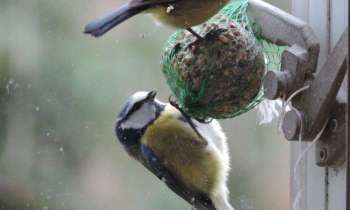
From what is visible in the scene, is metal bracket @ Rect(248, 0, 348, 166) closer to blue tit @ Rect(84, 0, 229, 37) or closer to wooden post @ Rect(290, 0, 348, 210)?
wooden post @ Rect(290, 0, 348, 210)

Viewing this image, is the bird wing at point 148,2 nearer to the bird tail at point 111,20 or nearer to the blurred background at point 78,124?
the bird tail at point 111,20

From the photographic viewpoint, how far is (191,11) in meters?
1.16

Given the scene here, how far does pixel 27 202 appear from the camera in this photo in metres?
1.48

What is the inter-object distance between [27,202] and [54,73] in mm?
270

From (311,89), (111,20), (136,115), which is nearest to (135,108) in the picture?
(136,115)

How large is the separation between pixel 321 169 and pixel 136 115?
38 centimetres

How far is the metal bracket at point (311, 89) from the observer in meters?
1.01

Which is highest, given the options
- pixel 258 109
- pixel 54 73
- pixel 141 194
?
pixel 54 73

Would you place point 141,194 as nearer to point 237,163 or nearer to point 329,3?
point 237,163

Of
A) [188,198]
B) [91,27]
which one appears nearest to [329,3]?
[91,27]

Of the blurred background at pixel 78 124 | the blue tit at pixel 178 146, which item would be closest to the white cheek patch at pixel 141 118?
the blue tit at pixel 178 146

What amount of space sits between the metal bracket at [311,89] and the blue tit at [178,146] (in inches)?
10.7

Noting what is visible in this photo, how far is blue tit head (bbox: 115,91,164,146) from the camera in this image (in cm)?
131

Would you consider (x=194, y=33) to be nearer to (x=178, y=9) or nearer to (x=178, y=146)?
(x=178, y=9)
